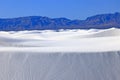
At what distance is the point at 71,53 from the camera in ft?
18.2

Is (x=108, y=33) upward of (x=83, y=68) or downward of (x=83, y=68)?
downward

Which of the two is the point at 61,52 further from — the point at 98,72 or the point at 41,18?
the point at 41,18

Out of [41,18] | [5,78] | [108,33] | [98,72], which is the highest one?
[98,72]

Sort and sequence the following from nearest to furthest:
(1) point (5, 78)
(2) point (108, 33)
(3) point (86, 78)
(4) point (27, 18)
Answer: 1. (3) point (86, 78)
2. (1) point (5, 78)
3. (2) point (108, 33)
4. (4) point (27, 18)

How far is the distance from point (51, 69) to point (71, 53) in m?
0.42

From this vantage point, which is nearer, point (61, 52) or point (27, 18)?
point (61, 52)

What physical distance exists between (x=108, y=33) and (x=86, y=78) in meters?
5.30

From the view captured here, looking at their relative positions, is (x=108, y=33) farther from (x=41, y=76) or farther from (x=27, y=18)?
(x=27, y=18)

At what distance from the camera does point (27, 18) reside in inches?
7539

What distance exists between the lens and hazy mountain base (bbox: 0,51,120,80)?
5.43 meters

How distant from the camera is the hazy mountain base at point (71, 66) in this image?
5430 millimetres

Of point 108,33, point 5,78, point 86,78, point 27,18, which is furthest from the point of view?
point 27,18

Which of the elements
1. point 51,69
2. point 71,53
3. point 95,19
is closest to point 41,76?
point 51,69

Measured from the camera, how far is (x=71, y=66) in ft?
17.9
